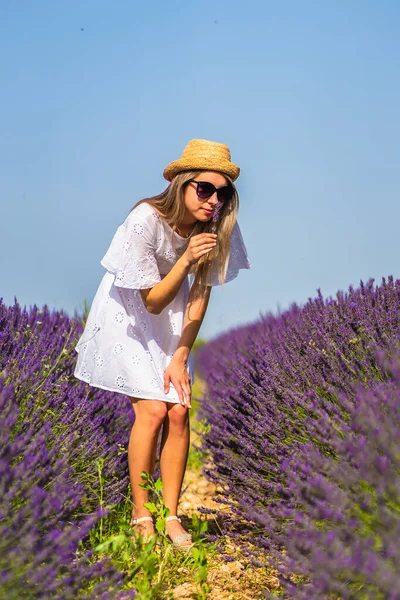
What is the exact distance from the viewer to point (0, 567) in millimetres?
1864

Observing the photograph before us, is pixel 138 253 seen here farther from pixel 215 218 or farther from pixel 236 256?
pixel 236 256

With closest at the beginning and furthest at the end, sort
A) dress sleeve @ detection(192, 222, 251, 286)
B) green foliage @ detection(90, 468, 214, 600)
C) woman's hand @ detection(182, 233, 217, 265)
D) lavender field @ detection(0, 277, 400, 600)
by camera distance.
Result: 1. lavender field @ detection(0, 277, 400, 600)
2. green foliage @ detection(90, 468, 214, 600)
3. woman's hand @ detection(182, 233, 217, 265)
4. dress sleeve @ detection(192, 222, 251, 286)

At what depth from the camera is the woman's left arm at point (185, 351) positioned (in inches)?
123

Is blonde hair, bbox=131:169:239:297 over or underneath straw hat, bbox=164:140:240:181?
underneath

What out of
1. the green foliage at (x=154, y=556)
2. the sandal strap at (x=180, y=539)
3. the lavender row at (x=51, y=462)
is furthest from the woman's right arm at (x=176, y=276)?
the sandal strap at (x=180, y=539)

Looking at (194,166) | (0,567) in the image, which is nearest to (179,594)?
(0,567)

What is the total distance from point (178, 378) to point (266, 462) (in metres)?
0.50

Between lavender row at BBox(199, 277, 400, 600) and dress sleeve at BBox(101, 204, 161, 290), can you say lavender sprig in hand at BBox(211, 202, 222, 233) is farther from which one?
lavender row at BBox(199, 277, 400, 600)

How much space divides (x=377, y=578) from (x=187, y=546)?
5.04 ft

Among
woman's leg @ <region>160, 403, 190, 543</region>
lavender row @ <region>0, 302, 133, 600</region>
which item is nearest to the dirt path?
woman's leg @ <region>160, 403, 190, 543</region>

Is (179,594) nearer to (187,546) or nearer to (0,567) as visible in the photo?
(187,546)

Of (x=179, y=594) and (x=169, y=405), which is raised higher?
(x=169, y=405)

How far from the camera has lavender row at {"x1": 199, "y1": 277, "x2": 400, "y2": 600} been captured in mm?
1870

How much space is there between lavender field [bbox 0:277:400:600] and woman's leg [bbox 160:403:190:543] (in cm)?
22
